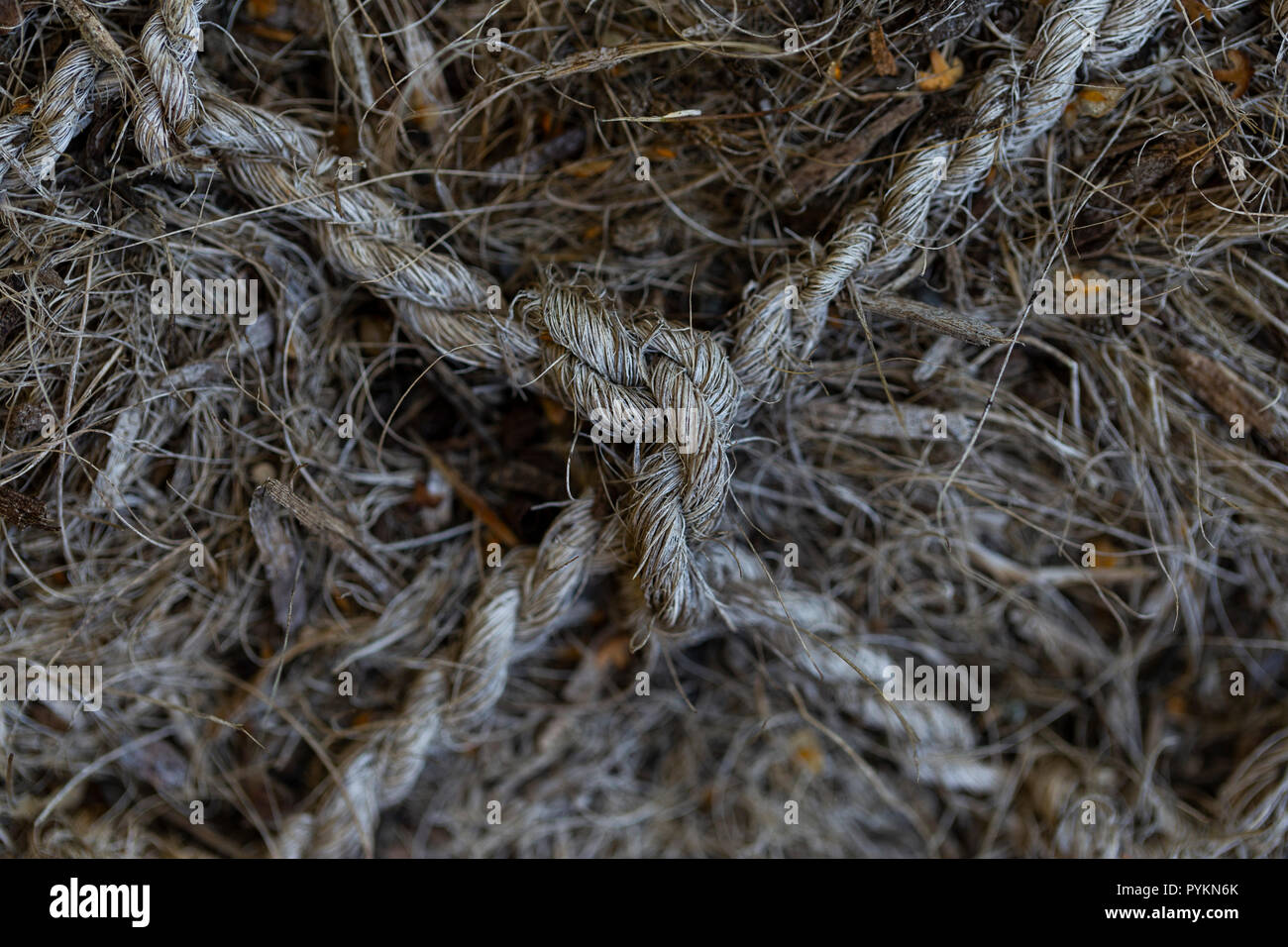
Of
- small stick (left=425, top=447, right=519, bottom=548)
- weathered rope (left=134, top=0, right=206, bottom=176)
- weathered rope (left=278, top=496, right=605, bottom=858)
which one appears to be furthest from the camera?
small stick (left=425, top=447, right=519, bottom=548)

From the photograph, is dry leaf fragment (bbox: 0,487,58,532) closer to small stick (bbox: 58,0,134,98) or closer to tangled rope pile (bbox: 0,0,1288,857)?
tangled rope pile (bbox: 0,0,1288,857)

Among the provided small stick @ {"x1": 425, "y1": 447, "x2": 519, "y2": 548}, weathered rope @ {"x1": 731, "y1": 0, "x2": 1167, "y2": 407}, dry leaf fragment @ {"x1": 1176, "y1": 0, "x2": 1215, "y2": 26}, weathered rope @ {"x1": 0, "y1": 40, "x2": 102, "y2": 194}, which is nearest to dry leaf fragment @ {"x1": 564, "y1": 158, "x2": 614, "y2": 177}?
weathered rope @ {"x1": 731, "y1": 0, "x2": 1167, "y2": 407}

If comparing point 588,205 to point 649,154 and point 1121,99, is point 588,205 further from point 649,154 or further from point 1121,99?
point 1121,99

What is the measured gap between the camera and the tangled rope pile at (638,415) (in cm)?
83

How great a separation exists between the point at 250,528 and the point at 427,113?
1.68 ft

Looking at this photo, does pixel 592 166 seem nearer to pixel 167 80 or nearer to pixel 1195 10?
pixel 167 80

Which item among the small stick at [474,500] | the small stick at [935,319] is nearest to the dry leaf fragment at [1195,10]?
the small stick at [935,319]

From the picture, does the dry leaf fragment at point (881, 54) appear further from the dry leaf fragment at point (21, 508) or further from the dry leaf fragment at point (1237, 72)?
the dry leaf fragment at point (21, 508)

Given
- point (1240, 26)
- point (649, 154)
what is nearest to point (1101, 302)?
point (1240, 26)

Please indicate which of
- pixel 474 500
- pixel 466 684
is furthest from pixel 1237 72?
pixel 466 684

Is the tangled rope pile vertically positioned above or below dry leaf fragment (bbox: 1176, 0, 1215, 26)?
below

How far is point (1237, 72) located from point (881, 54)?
15.4 inches

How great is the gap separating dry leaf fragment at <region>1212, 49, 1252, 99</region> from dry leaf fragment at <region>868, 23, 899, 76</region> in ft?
1.16

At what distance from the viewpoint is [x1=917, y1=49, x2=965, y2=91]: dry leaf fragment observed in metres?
0.84
